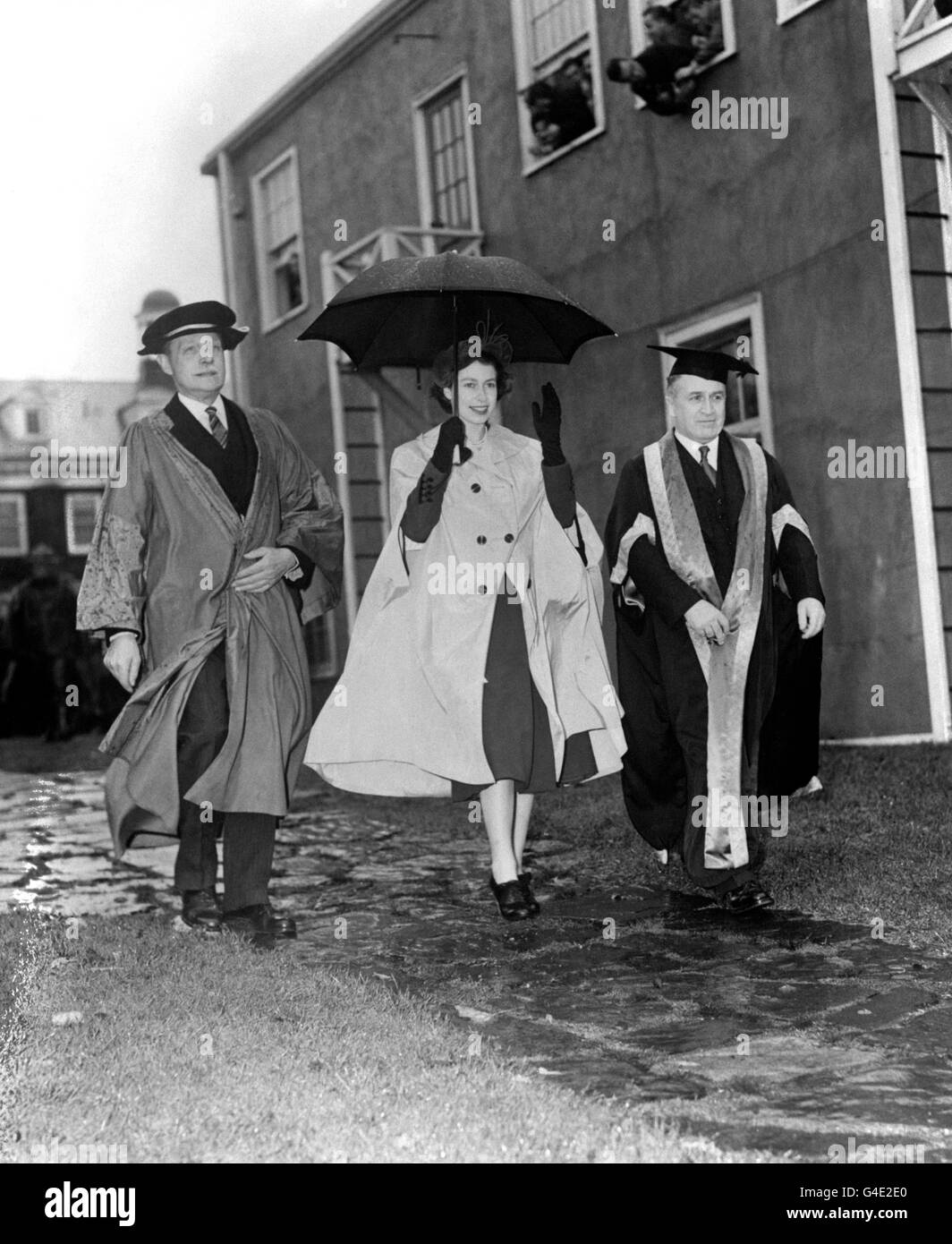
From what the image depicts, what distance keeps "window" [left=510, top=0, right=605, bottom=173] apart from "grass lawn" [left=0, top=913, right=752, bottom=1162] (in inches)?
411

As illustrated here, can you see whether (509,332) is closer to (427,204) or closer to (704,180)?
(704,180)

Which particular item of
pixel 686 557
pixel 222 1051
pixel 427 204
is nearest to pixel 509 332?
pixel 686 557

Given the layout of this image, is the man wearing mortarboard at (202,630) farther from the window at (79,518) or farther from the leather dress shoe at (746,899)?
the window at (79,518)

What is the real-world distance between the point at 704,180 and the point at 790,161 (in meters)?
1.10

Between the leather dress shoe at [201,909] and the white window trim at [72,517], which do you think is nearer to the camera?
the leather dress shoe at [201,909]

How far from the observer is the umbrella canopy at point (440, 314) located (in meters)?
6.58

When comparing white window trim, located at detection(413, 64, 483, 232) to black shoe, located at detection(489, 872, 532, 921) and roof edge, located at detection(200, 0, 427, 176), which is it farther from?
black shoe, located at detection(489, 872, 532, 921)

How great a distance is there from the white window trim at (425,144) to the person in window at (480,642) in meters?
10.3

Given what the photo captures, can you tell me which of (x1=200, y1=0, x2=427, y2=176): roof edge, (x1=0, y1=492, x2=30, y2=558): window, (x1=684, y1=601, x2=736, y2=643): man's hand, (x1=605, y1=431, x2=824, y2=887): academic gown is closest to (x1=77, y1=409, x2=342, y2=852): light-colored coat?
(x1=605, y1=431, x2=824, y2=887): academic gown

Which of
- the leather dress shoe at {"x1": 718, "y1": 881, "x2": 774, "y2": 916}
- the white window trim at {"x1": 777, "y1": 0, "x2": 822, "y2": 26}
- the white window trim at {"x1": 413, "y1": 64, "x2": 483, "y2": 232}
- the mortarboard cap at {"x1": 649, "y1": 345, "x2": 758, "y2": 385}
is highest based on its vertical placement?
the white window trim at {"x1": 413, "y1": 64, "x2": 483, "y2": 232}

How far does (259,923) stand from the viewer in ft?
21.0

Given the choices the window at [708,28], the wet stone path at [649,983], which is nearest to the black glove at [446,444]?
the wet stone path at [649,983]

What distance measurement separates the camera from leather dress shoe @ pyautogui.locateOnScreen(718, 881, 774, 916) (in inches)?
249
